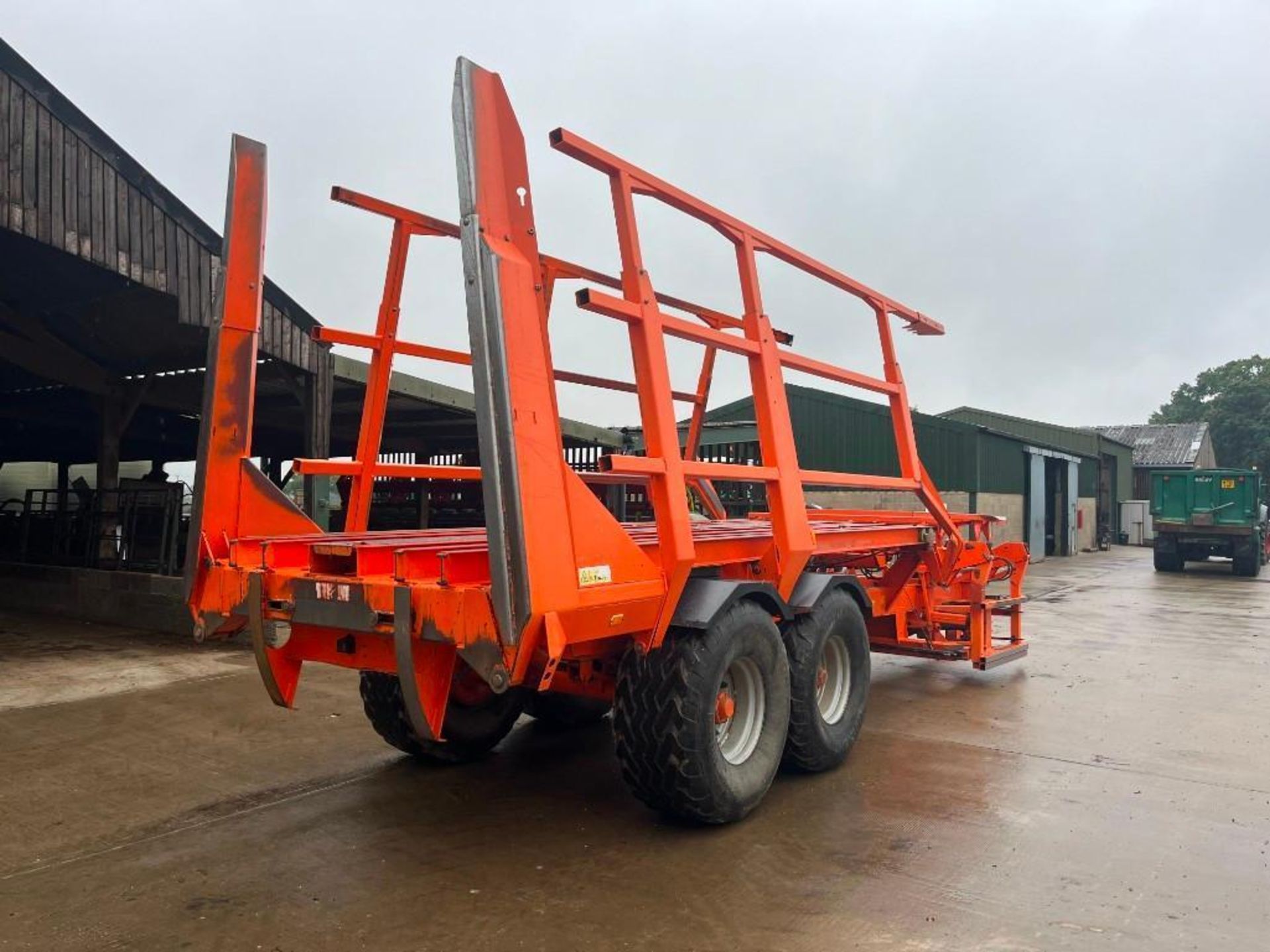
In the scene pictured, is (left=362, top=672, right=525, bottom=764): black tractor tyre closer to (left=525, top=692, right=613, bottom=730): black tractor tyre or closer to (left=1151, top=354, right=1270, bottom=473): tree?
(left=525, top=692, right=613, bottom=730): black tractor tyre

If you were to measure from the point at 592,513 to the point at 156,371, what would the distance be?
36.3 feet

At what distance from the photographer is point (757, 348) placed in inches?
174

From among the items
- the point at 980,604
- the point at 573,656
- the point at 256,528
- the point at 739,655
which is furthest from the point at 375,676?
the point at 980,604

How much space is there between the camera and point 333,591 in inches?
142

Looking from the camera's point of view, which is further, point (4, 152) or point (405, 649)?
point (4, 152)

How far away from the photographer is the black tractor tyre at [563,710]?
5.52 meters

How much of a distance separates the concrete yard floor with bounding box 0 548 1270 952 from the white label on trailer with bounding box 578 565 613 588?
1.15 meters

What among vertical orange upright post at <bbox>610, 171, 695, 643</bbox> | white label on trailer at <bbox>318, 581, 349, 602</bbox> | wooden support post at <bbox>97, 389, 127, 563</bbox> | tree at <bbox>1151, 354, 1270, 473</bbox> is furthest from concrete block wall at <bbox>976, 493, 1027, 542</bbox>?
tree at <bbox>1151, 354, 1270, 473</bbox>

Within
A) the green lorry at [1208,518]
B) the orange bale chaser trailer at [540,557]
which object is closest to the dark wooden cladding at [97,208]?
the orange bale chaser trailer at [540,557]

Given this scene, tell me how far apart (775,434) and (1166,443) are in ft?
155

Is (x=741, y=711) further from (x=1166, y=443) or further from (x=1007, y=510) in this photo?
(x=1166, y=443)

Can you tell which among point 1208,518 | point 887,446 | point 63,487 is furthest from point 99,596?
point 1208,518

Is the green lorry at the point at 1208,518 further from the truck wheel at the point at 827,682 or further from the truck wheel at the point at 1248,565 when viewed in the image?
the truck wheel at the point at 827,682

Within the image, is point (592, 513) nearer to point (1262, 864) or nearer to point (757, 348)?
point (757, 348)
